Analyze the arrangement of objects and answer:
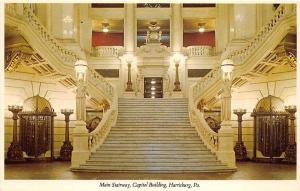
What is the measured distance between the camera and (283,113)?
13992mm

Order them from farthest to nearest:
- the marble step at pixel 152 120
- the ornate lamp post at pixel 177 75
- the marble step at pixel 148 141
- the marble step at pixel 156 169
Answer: the ornate lamp post at pixel 177 75 < the marble step at pixel 152 120 < the marble step at pixel 148 141 < the marble step at pixel 156 169

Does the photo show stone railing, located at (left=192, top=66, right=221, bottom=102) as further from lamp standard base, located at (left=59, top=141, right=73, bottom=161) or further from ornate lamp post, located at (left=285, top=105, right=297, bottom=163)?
lamp standard base, located at (left=59, top=141, right=73, bottom=161)

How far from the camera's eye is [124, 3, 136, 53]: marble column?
734 inches

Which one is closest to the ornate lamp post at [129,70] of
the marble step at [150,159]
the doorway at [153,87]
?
the doorway at [153,87]

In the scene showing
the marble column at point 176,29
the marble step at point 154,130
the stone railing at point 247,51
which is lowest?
the marble step at point 154,130

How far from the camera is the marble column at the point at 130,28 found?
18656 mm

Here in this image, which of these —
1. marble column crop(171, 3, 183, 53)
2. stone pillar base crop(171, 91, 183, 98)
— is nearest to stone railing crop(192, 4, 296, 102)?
stone pillar base crop(171, 91, 183, 98)

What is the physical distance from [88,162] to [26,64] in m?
3.67

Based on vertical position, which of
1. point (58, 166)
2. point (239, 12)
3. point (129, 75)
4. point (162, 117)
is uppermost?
point (239, 12)

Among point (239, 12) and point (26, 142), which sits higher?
point (239, 12)

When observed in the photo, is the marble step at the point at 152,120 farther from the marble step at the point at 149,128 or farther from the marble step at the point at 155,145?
the marble step at the point at 155,145

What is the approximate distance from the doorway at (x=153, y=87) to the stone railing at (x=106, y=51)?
149 cm

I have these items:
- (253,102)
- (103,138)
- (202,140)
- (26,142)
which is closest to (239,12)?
(253,102)

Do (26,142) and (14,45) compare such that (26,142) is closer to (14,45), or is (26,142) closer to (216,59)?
(14,45)
